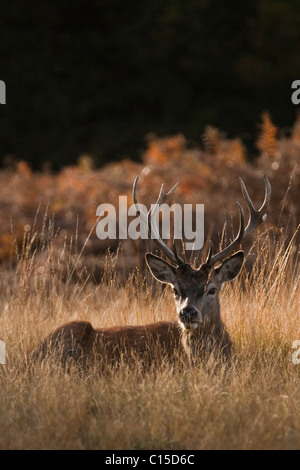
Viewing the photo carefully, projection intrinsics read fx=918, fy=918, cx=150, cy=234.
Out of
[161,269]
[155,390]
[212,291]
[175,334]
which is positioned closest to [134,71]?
[161,269]

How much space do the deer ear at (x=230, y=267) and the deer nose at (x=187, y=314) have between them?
0.62 metres

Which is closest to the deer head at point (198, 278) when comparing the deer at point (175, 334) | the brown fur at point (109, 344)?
the deer at point (175, 334)

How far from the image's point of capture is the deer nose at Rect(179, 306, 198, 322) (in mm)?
6797

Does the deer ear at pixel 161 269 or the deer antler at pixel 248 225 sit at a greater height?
the deer antler at pixel 248 225

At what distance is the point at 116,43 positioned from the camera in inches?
1262

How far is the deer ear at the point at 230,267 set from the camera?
737cm

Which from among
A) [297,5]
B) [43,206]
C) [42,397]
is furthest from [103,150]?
[42,397]

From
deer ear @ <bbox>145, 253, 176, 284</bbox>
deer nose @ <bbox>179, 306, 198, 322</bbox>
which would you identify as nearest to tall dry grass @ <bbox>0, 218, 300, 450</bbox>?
deer nose @ <bbox>179, 306, 198, 322</bbox>

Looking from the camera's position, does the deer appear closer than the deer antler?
Yes

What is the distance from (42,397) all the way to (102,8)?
1126 inches

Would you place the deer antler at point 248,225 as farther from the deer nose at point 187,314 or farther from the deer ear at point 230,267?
the deer nose at point 187,314

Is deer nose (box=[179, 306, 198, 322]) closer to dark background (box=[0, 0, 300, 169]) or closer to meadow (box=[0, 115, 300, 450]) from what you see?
meadow (box=[0, 115, 300, 450])
